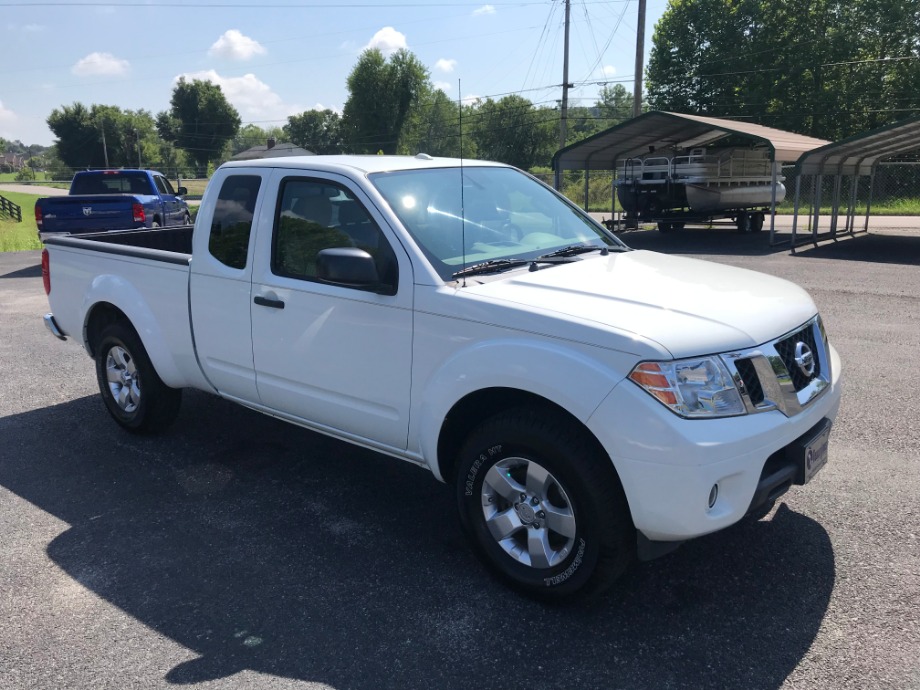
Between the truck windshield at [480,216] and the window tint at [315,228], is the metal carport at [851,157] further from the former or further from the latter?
the window tint at [315,228]

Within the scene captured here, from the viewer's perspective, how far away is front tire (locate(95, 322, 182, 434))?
5.36m

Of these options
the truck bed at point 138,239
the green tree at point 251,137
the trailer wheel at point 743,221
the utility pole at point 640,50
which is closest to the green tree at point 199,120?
the green tree at point 251,137

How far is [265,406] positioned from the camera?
A: 460 cm

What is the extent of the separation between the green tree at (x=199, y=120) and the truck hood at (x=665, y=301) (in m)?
100

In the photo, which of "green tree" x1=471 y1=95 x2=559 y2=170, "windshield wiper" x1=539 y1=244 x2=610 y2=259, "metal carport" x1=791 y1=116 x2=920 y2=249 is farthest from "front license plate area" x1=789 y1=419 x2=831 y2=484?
"green tree" x1=471 y1=95 x2=559 y2=170

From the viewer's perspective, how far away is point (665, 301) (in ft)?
10.9

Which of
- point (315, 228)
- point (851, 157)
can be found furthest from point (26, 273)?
point (851, 157)

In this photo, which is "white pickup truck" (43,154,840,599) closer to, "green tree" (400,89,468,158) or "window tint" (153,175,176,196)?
"window tint" (153,175,176,196)

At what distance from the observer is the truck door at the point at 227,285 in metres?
4.52

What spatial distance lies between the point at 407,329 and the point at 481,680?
1588 mm

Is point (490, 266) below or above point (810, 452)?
above

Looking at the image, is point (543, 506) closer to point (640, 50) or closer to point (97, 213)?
point (97, 213)

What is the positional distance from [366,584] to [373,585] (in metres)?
0.04

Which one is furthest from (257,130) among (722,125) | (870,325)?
(870,325)
